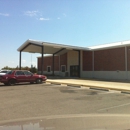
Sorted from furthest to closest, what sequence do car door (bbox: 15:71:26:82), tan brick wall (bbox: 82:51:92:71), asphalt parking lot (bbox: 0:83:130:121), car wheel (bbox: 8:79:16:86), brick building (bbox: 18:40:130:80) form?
tan brick wall (bbox: 82:51:92:71), brick building (bbox: 18:40:130:80), car door (bbox: 15:71:26:82), car wheel (bbox: 8:79:16:86), asphalt parking lot (bbox: 0:83:130:121)

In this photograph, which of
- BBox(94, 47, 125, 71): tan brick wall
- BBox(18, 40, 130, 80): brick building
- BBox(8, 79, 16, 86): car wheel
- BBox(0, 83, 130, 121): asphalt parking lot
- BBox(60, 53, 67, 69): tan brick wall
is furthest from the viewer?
BBox(60, 53, 67, 69): tan brick wall

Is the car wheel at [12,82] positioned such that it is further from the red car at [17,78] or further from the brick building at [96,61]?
the brick building at [96,61]

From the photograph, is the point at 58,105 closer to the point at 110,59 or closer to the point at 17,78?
the point at 17,78

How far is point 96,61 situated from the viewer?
98.5 ft

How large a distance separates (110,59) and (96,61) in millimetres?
2875

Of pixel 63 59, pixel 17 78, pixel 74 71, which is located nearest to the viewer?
pixel 17 78

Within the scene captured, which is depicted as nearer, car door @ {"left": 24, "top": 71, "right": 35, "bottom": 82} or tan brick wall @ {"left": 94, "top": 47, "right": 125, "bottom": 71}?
Answer: car door @ {"left": 24, "top": 71, "right": 35, "bottom": 82}

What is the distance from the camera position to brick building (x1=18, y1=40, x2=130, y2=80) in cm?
2596

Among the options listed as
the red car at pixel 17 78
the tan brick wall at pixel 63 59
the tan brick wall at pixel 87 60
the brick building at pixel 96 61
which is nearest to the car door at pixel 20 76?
the red car at pixel 17 78

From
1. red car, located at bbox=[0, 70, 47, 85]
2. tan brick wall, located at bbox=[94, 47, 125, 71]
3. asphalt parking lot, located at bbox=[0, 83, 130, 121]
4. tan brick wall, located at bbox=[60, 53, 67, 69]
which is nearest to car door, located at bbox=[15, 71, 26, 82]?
red car, located at bbox=[0, 70, 47, 85]

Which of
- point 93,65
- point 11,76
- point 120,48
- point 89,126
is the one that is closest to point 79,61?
point 93,65

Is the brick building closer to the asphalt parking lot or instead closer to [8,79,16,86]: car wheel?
[8,79,16,86]: car wheel

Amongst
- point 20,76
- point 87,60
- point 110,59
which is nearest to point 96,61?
point 87,60

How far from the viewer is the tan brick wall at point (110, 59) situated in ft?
85.9
